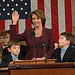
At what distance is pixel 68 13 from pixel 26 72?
393 centimetres

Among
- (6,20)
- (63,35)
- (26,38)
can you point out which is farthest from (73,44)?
(6,20)

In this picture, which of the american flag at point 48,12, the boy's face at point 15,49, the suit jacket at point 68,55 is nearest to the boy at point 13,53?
the boy's face at point 15,49

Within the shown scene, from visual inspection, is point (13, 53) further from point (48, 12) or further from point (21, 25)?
point (48, 12)

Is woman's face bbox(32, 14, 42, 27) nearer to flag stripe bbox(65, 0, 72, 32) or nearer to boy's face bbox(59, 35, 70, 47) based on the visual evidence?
boy's face bbox(59, 35, 70, 47)

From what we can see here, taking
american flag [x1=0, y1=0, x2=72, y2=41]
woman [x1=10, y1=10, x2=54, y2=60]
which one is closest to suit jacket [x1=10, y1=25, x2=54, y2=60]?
woman [x1=10, y1=10, x2=54, y2=60]

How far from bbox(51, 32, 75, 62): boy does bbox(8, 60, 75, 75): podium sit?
1220mm

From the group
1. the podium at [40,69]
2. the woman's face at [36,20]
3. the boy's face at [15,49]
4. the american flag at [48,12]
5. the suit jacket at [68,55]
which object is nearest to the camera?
the podium at [40,69]

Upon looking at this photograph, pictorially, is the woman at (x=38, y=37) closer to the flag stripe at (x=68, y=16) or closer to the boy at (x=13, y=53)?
the boy at (x=13, y=53)

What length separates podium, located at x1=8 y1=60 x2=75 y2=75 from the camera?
1.85 m

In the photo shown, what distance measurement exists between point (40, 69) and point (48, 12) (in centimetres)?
387

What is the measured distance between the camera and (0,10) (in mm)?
5449

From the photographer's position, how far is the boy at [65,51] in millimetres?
3129

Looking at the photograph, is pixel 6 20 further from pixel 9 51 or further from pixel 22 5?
pixel 9 51

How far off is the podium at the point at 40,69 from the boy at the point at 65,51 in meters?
1.22
